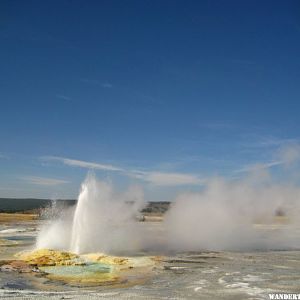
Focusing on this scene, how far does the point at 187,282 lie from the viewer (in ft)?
65.6

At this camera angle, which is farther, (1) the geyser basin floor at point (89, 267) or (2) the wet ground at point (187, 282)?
(1) the geyser basin floor at point (89, 267)

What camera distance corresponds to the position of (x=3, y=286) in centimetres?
1884

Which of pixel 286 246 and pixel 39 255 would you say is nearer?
pixel 39 255

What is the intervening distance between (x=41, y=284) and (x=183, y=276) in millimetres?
6490

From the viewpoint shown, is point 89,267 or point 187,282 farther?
point 89,267

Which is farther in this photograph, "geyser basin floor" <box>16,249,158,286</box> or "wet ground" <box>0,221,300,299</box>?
"geyser basin floor" <box>16,249,158,286</box>

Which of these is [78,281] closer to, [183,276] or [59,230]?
[183,276]

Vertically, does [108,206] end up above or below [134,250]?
above

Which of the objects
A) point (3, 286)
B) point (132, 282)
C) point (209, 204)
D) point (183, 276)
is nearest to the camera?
point (3, 286)

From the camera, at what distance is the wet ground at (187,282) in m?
17.3

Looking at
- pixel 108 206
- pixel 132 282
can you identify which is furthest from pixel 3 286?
pixel 108 206

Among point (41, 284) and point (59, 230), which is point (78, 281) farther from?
point (59, 230)

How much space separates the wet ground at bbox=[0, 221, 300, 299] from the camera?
17344mm

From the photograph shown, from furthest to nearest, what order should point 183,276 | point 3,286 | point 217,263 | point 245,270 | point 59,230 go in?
point 59,230
point 217,263
point 245,270
point 183,276
point 3,286
